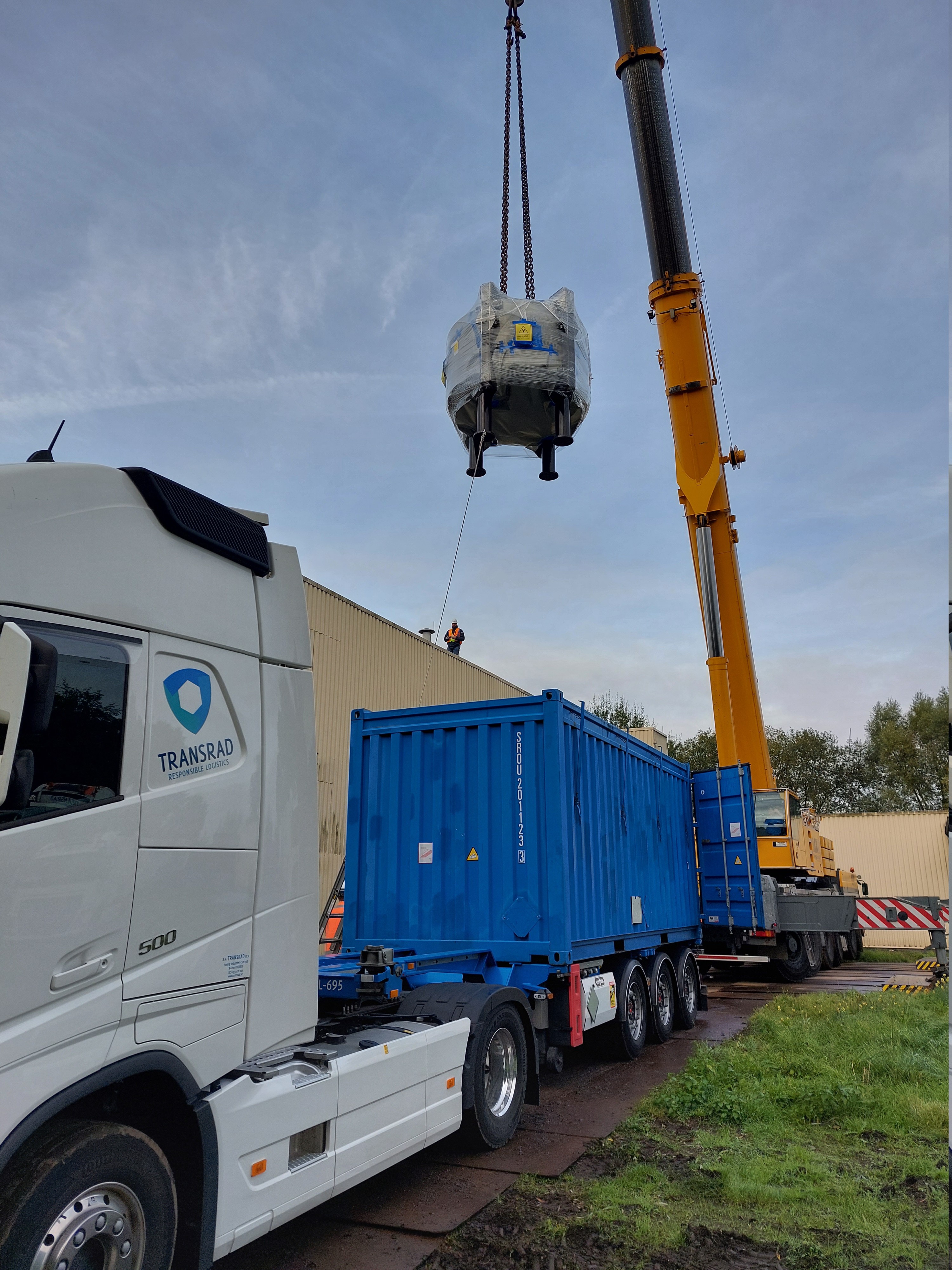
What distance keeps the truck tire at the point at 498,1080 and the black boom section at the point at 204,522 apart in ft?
10.4

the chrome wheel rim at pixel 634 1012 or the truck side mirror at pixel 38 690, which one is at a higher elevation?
the truck side mirror at pixel 38 690

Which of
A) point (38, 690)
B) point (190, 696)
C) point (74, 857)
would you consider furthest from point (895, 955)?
point (38, 690)

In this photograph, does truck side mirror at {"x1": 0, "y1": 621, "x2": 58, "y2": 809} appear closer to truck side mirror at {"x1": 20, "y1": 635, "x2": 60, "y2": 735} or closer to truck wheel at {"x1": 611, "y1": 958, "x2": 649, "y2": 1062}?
truck side mirror at {"x1": 20, "y1": 635, "x2": 60, "y2": 735}

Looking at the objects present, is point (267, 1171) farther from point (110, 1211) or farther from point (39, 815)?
point (39, 815)

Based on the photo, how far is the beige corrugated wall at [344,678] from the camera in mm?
15109

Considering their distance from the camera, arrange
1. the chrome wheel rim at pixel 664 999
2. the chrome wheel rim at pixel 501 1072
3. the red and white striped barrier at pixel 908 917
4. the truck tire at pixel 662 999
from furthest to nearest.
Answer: the red and white striped barrier at pixel 908 917, the chrome wheel rim at pixel 664 999, the truck tire at pixel 662 999, the chrome wheel rim at pixel 501 1072

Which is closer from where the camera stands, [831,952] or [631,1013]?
[631,1013]

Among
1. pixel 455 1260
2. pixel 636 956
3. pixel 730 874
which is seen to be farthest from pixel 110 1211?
pixel 730 874

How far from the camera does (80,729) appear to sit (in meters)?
3.00

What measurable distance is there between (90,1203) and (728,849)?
954 centimetres

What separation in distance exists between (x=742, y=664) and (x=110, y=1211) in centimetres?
1089

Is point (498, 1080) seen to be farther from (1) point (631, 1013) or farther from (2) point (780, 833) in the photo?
(2) point (780, 833)

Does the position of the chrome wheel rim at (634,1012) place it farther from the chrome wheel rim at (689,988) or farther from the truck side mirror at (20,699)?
the truck side mirror at (20,699)

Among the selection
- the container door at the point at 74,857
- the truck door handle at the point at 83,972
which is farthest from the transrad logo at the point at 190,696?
the truck door handle at the point at 83,972
